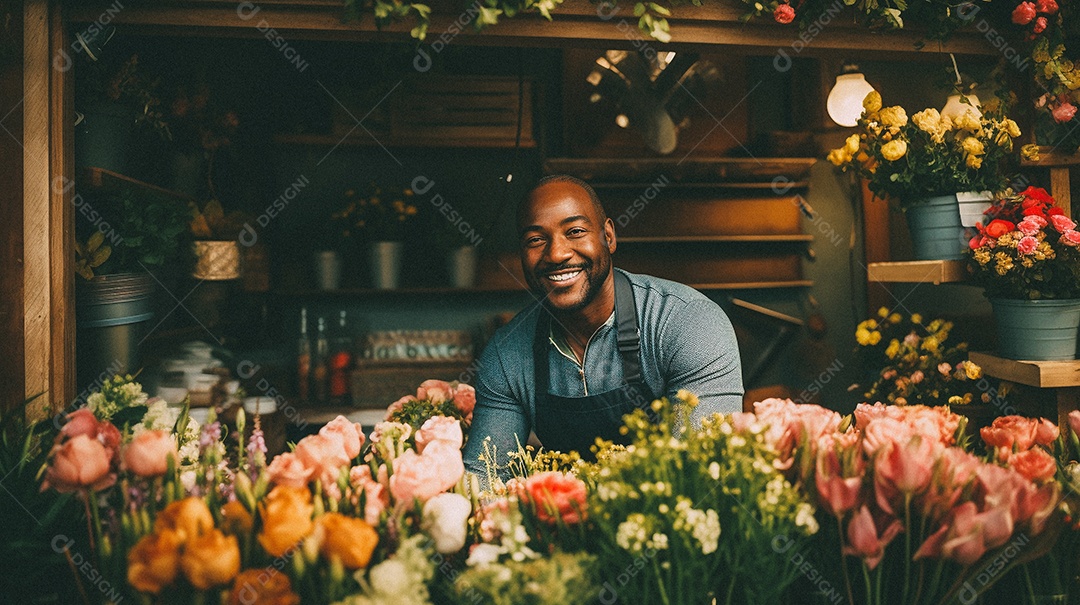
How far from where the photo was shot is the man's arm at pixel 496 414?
183cm

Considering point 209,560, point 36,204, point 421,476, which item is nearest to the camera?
point 209,560

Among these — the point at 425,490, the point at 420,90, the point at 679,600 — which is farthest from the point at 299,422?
the point at 679,600

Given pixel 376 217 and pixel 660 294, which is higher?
pixel 376 217

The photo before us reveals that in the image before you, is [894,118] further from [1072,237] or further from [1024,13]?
[1072,237]

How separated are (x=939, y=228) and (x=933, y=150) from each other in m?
0.23

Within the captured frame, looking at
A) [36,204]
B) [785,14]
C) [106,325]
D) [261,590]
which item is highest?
[785,14]

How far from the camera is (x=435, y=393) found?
76.3 inches

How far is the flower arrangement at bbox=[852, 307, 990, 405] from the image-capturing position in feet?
9.20

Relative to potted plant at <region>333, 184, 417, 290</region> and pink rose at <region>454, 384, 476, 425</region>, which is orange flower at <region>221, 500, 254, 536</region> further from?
potted plant at <region>333, 184, 417, 290</region>

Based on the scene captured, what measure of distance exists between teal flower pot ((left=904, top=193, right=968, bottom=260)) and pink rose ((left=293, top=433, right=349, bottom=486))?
1813mm

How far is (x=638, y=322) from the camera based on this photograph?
1948mm

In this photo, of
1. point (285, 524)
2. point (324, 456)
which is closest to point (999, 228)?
point (324, 456)

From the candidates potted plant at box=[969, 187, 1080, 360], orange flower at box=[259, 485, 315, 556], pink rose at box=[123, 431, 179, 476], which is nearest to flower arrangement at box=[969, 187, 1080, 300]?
potted plant at box=[969, 187, 1080, 360]

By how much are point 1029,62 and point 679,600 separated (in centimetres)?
171
